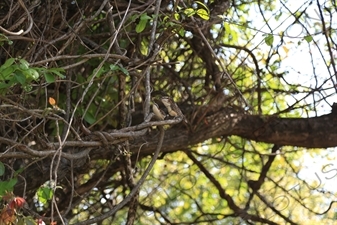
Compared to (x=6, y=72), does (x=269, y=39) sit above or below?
above

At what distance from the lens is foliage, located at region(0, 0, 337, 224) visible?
1844mm

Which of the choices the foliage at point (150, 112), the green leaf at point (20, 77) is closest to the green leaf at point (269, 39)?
the foliage at point (150, 112)

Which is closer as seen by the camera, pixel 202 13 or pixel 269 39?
pixel 202 13

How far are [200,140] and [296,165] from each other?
0.76 m

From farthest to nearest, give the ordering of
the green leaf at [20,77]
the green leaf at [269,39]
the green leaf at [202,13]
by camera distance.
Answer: the green leaf at [269,39], the green leaf at [202,13], the green leaf at [20,77]

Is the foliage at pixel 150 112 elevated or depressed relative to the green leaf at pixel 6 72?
elevated

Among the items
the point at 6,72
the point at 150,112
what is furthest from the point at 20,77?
the point at 150,112

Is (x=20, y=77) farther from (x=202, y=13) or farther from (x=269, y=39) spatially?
(x=269, y=39)

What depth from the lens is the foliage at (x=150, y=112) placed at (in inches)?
72.6

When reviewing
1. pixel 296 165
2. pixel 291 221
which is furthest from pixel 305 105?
pixel 296 165

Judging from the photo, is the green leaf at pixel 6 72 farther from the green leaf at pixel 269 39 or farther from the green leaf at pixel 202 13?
the green leaf at pixel 269 39

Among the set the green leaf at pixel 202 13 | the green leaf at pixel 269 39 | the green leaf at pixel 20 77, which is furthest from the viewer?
the green leaf at pixel 269 39

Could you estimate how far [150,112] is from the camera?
1.95 meters

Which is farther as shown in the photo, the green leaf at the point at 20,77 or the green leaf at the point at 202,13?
the green leaf at the point at 202,13
